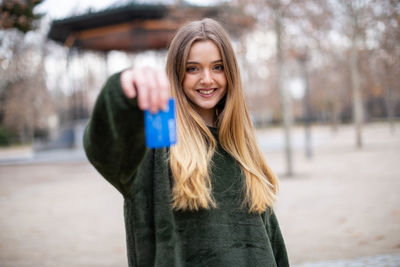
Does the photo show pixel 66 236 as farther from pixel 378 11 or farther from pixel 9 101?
pixel 9 101

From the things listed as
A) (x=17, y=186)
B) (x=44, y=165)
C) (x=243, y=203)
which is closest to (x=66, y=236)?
(x=243, y=203)

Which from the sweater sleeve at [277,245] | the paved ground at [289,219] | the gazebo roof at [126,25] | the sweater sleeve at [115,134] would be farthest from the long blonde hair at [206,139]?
the gazebo roof at [126,25]

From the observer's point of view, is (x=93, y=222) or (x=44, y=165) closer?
(x=93, y=222)

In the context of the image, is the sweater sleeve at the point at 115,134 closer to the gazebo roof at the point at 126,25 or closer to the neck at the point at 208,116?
the neck at the point at 208,116

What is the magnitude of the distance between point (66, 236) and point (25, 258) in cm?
96

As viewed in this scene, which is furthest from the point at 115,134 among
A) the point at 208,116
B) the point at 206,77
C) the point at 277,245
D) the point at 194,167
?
the point at 277,245

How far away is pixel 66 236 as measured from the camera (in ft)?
17.5

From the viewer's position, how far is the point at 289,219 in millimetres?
5797

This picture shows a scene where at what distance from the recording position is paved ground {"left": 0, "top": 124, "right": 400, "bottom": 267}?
4.30m

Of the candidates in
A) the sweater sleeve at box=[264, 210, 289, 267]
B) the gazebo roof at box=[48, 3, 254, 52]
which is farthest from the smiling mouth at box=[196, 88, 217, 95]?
the gazebo roof at box=[48, 3, 254, 52]

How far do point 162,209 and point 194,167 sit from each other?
10.4 inches

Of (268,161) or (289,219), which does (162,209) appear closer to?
(289,219)

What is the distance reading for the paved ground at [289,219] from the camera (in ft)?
14.1

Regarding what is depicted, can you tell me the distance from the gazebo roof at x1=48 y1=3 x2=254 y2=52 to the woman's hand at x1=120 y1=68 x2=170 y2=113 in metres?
13.2
